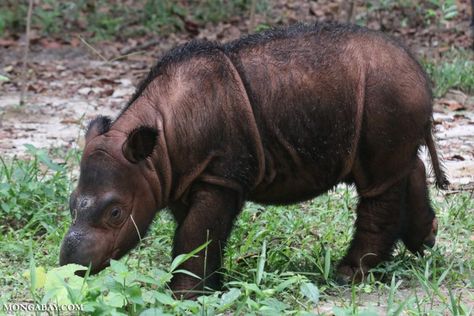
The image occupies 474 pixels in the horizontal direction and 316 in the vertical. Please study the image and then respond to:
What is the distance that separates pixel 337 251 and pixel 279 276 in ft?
3.32

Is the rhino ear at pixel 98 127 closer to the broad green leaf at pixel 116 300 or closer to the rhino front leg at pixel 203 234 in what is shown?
the rhino front leg at pixel 203 234

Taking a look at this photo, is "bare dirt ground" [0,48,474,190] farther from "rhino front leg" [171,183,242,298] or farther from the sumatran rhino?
"rhino front leg" [171,183,242,298]

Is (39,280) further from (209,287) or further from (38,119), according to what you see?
(38,119)

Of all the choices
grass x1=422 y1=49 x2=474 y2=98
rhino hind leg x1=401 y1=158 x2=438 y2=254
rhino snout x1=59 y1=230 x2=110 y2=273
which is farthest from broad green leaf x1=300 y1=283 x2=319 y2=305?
grass x1=422 y1=49 x2=474 y2=98

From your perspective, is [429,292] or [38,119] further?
[38,119]

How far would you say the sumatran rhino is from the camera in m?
5.16

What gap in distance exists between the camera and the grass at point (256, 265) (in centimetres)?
446

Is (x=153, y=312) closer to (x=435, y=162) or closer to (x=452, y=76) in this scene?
(x=435, y=162)

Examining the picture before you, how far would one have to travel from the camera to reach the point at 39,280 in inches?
178

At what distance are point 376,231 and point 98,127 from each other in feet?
5.33

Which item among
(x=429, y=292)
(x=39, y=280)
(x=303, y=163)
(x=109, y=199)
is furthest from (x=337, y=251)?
(x=39, y=280)

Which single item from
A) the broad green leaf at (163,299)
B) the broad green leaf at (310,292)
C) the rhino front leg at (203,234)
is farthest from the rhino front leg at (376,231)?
the broad green leaf at (163,299)

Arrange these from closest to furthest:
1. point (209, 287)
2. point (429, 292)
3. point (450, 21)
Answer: point (429, 292)
point (209, 287)
point (450, 21)

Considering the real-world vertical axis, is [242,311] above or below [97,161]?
below
